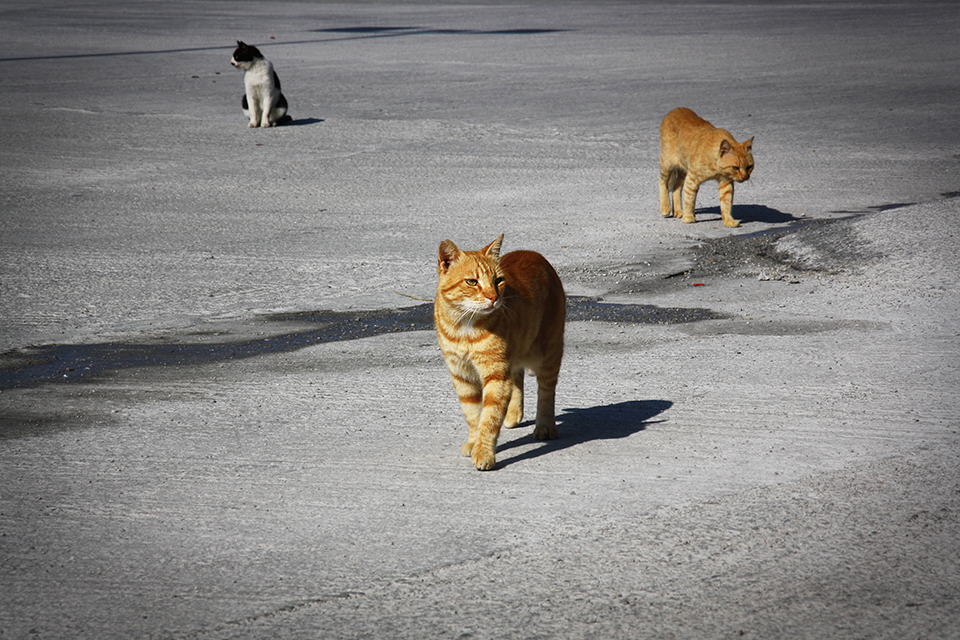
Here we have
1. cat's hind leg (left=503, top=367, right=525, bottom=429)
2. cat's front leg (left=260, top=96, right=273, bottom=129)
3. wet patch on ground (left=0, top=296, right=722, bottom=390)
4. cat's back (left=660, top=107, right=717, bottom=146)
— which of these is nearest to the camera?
cat's hind leg (left=503, top=367, right=525, bottom=429)

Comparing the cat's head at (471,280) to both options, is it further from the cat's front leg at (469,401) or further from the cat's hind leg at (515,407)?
the cat's hind leg at (515,407)

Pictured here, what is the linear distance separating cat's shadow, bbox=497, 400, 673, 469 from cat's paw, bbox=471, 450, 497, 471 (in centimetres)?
11

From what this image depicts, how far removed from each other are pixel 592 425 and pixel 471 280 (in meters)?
1.16

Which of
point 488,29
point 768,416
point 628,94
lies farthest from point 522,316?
point 488,29

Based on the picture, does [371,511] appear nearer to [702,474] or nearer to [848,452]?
[702,474]

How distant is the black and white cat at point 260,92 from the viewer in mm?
13750

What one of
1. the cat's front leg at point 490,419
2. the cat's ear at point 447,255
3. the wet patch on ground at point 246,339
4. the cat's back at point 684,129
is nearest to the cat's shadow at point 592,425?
the cat's front leg at point 490,419

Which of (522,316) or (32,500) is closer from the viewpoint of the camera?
(32,500)

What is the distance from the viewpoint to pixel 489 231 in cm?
877

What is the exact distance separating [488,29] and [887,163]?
18.3m

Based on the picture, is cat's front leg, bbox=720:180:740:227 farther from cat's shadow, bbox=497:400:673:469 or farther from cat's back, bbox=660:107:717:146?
cat's shadow, bbox=497:400:673:469

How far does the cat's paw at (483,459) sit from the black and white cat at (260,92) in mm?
10714

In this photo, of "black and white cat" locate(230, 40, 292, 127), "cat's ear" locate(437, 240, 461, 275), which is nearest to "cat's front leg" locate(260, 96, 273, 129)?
"black and white cat" locate(230, 40, 292, 127)

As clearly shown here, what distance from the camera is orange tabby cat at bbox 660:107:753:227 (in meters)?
9.03
